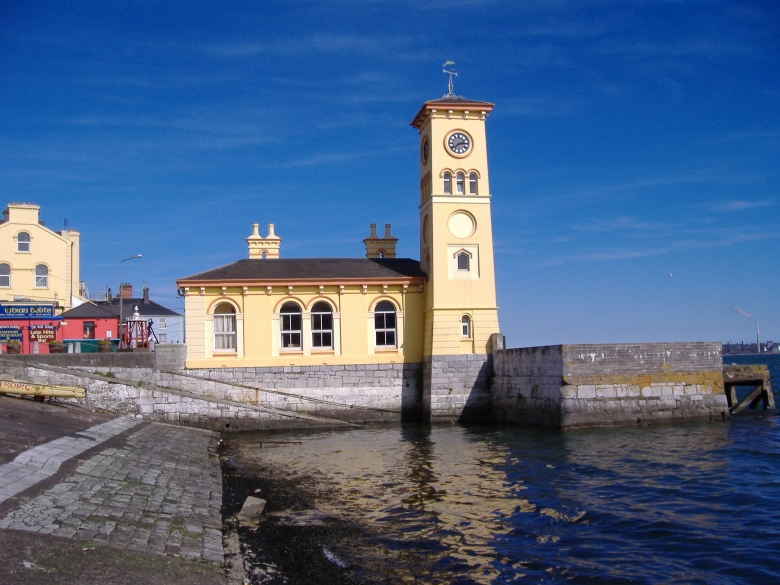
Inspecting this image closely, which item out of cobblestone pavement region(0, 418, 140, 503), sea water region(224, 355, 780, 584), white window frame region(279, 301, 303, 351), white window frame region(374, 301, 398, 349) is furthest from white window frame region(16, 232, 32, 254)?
cobblestone pavement region(0, 418, 140, 503)

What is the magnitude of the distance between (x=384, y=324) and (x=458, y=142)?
880 cm

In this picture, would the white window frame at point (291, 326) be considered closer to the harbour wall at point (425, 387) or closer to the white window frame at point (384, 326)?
the harbour wall at point (425, 387)

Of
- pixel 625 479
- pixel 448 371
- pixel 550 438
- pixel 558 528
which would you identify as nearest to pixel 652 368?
pixel 550 438

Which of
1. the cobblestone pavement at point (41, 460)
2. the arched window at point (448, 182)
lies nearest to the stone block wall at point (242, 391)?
the cobblestone pavement at point (41, 460)

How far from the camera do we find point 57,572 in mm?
7879

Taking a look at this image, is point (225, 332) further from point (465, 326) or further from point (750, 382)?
point (750, 382)

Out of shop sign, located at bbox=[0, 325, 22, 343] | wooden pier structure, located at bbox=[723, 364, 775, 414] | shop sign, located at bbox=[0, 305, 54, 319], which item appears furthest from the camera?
shop sign, located at bbox=[0, 305, 54, 319]

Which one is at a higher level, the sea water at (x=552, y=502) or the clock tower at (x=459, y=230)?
the clock tower at (x=459, y=230)

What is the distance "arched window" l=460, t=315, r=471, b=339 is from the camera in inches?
1192

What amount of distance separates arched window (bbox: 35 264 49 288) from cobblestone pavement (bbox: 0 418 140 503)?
28511mm

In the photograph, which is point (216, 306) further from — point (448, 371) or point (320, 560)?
point (320, 560)

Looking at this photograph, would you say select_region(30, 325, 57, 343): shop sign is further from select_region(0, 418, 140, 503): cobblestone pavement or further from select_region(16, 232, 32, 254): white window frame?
select_region(0, 418, 140, 503): cobblestone pavement

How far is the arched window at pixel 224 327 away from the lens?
3042cm

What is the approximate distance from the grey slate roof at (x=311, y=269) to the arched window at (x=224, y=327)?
4.66 ft
